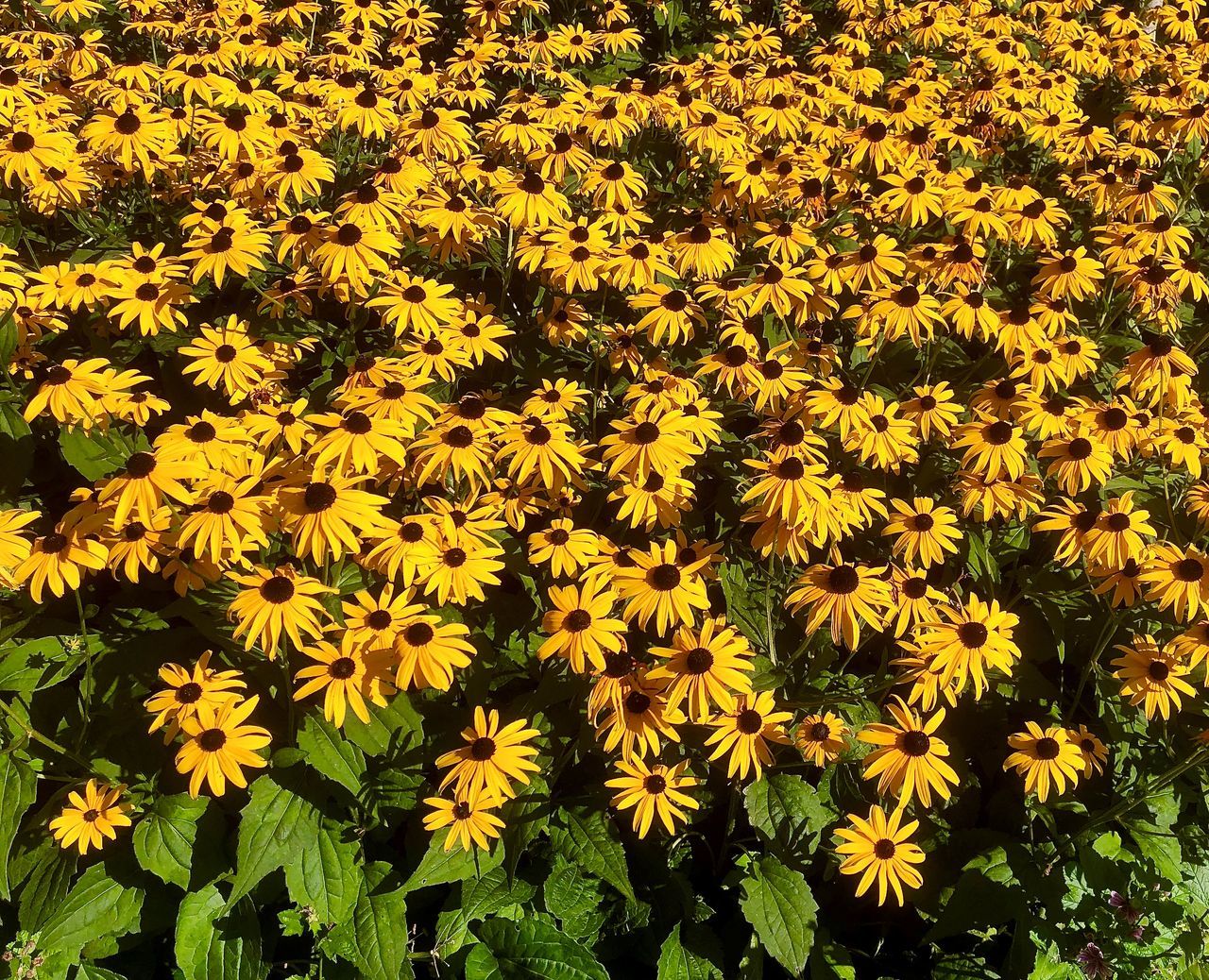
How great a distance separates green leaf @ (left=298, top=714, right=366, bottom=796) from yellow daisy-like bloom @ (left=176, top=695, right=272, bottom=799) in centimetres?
14

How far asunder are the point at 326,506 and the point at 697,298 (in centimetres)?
224

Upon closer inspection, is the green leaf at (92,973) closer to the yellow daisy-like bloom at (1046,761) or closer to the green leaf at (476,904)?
the green leaf at (476,904)

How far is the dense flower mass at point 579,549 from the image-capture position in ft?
9.27

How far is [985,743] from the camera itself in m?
3.62

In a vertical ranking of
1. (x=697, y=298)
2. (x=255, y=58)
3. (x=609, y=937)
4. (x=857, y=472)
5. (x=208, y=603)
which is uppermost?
(x=255, y=58)

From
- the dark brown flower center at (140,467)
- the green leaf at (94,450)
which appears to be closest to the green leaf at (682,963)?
the dark brown flower center at (140,467)

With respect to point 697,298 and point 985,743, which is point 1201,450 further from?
point 697,298

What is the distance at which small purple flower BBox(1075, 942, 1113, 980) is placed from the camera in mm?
2951

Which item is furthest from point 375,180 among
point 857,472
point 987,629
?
point 987,629

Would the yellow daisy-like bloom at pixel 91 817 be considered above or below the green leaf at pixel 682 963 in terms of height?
above

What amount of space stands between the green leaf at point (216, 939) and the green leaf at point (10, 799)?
0.55 metres

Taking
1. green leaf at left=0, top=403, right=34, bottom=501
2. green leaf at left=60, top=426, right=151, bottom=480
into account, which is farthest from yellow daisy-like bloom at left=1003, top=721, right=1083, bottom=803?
green leaf at left=0, top=403, right=34, bottom=501

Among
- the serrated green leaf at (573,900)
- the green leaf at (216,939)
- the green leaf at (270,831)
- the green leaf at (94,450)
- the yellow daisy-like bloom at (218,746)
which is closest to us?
the yellow daisy-like bloom at (218,746)

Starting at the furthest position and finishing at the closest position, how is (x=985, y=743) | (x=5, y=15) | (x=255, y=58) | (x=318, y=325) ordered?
1. (x=5, y=15)
2. (x=255, y=58)
3. (x=318, y=325)
4. (x=985, y=743)
